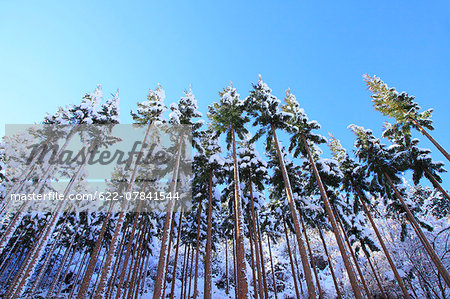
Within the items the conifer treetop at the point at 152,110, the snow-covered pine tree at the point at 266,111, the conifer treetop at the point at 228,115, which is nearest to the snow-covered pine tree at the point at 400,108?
the snow-covered pine tree at the point at 266,111

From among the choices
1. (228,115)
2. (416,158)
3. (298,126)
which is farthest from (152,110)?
(416,158)

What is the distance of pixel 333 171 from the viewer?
2019 cm

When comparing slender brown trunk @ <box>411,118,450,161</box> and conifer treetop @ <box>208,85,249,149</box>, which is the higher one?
conifer treetop @ <box>208,85,249,149</box>

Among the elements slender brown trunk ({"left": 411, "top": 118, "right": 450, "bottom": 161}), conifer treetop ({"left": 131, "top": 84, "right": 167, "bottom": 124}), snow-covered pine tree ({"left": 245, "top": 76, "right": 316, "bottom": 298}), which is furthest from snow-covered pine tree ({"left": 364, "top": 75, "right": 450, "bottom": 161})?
conifer treetop ({"left": 131, "top": 84, "right": 167, "bottom": 124})

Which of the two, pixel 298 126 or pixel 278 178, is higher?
pixel 298 126

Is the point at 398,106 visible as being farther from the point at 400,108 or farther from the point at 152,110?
the point at 152,110

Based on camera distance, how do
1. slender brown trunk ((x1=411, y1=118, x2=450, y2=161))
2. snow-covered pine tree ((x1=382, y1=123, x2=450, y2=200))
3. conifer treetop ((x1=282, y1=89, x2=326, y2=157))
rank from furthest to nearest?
snow-covered pine tree ((x1=382, y1=123, x2=450, y2=200)), conifer treetop ((x1=282, y1=89, x2=326, y2=157)), slender brown trunk ((x1=411, y1=118, x2=450, y2=161))

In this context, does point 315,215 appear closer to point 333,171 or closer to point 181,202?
point 333,171

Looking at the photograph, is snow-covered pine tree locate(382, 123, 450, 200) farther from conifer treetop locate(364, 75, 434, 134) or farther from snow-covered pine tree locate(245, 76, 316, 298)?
snow-covered pine tree locate(245, 76, 316, 298)

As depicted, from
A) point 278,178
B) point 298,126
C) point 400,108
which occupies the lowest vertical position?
point 278,178

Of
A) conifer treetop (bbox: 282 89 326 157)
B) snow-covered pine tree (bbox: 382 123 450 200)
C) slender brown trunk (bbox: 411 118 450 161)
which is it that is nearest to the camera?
slender brown trunk (bbox: 411 118 450 161)

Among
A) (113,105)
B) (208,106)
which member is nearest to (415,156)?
(208,106)

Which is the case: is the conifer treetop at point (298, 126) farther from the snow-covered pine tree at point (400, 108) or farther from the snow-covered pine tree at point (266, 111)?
the snow-covered pine tree at point (400, 108)

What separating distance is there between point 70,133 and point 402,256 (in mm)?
35332
